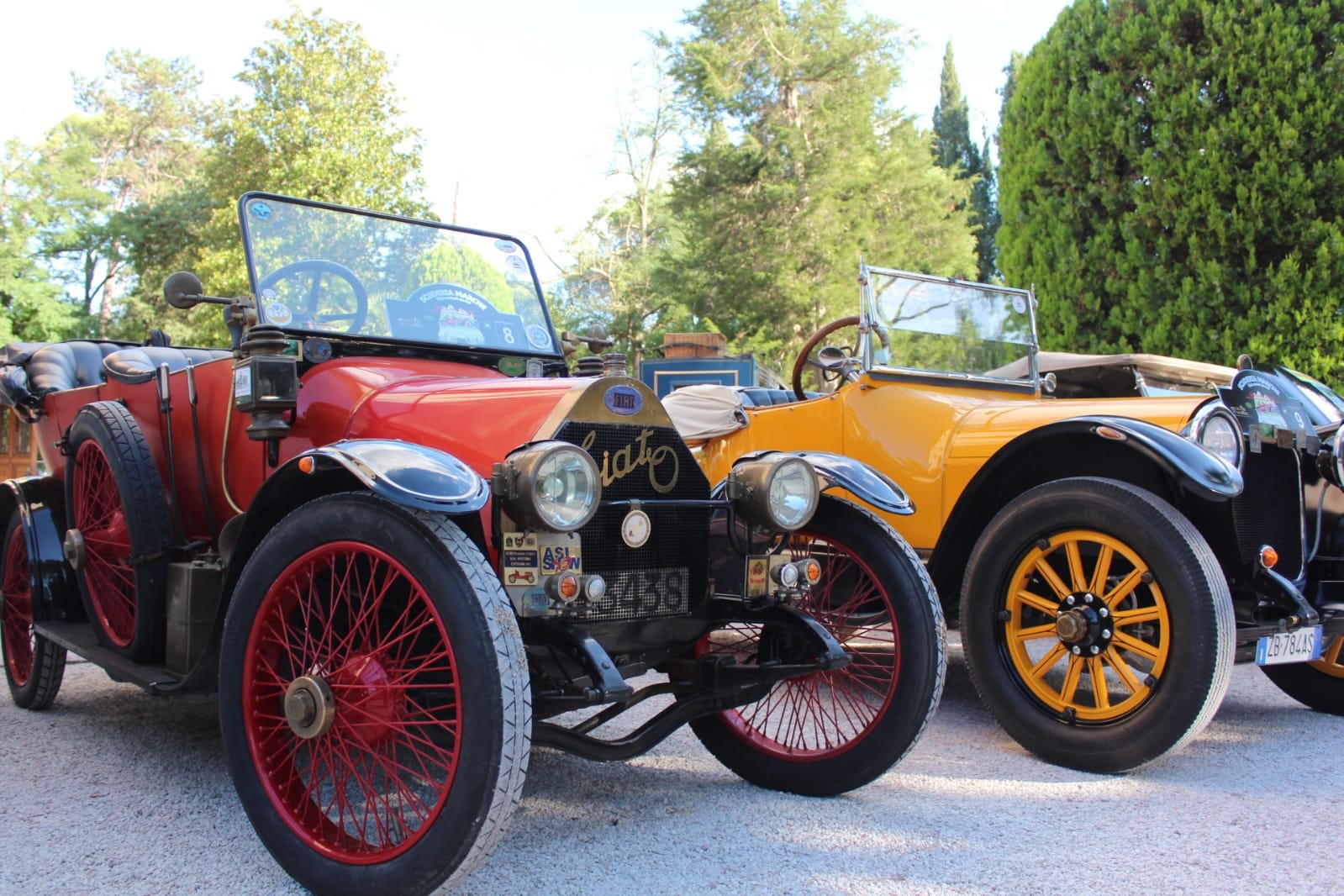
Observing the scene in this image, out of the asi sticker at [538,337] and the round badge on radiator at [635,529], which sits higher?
the asi sticker at [538,337]

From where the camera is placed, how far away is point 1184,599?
3686 mm

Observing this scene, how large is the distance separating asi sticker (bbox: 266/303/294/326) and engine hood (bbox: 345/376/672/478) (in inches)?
24.0

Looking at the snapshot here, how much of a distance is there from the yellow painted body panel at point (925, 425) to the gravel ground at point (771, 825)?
4.06ft

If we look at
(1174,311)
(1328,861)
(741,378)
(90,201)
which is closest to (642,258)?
(90,201)

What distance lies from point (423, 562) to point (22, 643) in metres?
3.62

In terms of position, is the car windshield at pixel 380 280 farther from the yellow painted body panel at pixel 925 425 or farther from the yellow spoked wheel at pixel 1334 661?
the yellow spoked wheel at pixel 1334 661

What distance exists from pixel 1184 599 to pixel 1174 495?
76cm

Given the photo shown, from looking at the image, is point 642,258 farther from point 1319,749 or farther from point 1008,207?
point 1319,749

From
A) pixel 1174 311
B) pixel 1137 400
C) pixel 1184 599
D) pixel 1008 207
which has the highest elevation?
pixel 1008 207

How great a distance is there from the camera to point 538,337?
176 inches

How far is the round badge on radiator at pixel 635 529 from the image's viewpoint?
9.78 ft

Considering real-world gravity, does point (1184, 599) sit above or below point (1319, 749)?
above

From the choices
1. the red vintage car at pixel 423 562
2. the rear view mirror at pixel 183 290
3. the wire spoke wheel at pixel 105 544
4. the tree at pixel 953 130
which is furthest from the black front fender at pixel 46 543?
the tree at pixel 953 130

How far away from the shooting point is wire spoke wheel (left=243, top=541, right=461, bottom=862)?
2.53 meters
